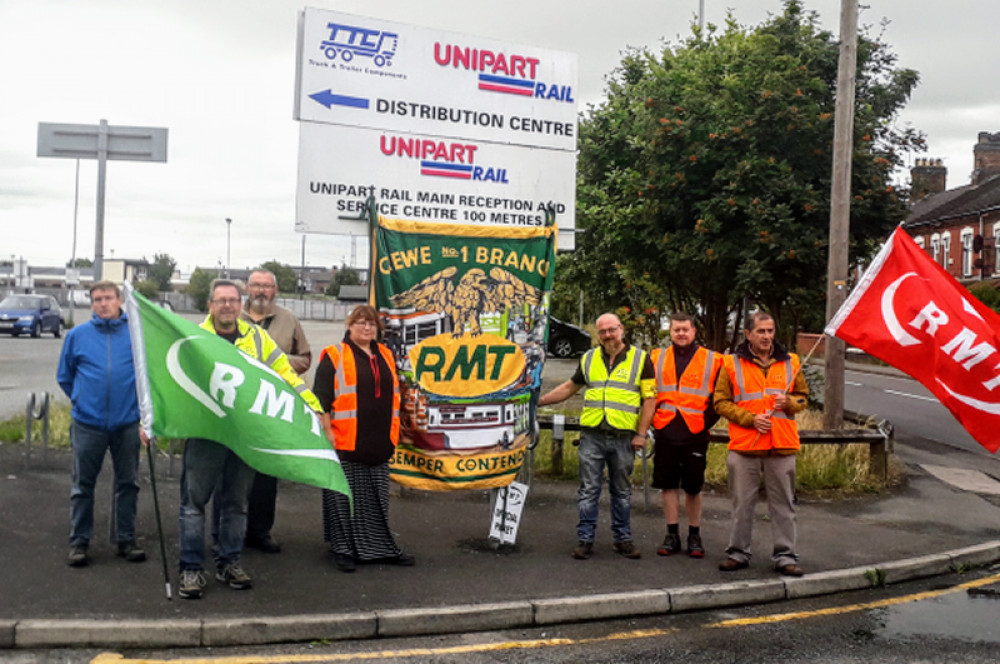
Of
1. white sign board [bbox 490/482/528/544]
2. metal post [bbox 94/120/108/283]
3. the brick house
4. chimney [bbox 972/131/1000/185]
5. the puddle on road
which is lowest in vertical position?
the puddle on road

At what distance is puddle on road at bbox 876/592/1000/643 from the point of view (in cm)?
590

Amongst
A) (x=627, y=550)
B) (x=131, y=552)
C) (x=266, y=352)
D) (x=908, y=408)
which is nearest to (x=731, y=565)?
(x=627, y=550)

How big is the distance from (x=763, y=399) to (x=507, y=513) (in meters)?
2.10

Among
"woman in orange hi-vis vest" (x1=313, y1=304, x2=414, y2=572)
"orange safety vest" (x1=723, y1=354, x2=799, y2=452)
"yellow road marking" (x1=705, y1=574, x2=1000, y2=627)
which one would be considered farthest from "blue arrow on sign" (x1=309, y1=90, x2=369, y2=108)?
"yellow road marking" (x1=705, y1=574, x2=1000, y2=627)

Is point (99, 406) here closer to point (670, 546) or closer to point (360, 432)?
point (360, 432)

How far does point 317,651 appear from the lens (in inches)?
211

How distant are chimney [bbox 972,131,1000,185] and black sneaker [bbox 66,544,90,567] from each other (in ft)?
189

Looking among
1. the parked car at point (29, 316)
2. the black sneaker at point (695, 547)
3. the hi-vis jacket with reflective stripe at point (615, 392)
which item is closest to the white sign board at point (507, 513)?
the hi-vis jacket with reflective stripe at point (615, 392)

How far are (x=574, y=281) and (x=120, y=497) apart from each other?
16707 mm

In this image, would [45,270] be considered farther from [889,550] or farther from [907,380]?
[889,550]

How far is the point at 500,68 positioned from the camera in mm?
8961

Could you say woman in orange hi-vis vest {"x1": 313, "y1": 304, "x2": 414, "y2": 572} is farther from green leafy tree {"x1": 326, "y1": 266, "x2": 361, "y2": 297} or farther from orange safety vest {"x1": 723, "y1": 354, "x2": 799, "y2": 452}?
green leafy tree {"x1": 326, "y1": 266, "x2": 361, "y2": 297}

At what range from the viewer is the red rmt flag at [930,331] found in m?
6.84

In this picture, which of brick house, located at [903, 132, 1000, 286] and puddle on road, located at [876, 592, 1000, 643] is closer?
puddle on road, located at [876, 592, 1000, 643]
